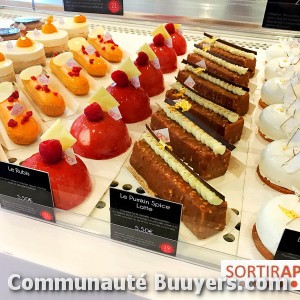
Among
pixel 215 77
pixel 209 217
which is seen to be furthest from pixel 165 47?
pixel 209 217

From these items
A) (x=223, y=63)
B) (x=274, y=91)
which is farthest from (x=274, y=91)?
(x=223, y=63)

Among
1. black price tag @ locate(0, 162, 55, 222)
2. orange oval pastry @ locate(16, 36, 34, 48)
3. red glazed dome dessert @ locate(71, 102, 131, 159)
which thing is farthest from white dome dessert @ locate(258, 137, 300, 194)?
orange oval pastry @ locate(16, 36, 34, 48)

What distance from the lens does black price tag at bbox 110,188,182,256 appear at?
1.24 m

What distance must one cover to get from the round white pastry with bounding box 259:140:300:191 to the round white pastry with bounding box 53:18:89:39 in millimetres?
1764

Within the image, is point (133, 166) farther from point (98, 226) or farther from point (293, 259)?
point (293, 259)

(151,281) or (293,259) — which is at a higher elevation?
(293,259)

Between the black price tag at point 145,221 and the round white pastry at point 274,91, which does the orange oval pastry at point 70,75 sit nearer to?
the round white pastry at point 274,91

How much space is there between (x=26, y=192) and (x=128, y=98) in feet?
2.96

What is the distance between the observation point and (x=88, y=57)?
8.52 ft

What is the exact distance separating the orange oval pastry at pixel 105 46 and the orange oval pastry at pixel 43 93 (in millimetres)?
607

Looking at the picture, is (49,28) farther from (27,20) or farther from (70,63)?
(70,63)

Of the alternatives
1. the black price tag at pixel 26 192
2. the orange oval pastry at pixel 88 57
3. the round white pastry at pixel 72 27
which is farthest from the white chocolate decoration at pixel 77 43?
the black price tag at pixel 26 192

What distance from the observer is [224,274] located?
1255 mm

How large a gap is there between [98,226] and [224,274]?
46 cm
